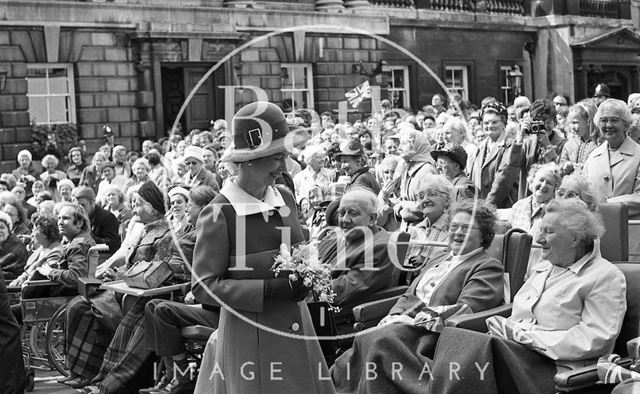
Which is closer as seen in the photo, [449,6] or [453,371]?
[453,371]

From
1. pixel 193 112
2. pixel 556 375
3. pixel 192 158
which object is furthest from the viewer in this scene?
pixel 193 112

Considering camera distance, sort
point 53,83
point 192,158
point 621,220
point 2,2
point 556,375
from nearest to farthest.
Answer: point 556,375 → point 621,220 → point 192,158 → point 2,2 → point 53,83

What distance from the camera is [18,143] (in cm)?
2211

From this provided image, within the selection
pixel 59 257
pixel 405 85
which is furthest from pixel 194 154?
pixel 405 85

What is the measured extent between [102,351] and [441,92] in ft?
79.0

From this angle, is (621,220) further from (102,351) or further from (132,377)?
(102,351)

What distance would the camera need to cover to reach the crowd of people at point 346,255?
5.29 meters

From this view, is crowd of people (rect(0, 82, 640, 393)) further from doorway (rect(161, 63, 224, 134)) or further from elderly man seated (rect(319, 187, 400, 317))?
doorway (rect(161, 63, 224, 134))

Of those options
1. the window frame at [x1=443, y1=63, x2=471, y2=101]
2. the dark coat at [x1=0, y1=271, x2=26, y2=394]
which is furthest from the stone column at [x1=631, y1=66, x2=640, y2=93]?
the dark coat at [x1=0, y1=271, x2=26, y2=394]

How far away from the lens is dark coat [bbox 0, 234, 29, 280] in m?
11.3

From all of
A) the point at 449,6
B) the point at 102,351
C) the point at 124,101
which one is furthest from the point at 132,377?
the point at 449,6

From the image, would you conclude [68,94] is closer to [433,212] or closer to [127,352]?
[127,352]

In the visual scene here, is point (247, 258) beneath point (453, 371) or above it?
above

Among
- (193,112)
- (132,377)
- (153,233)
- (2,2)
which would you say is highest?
(2,2)
